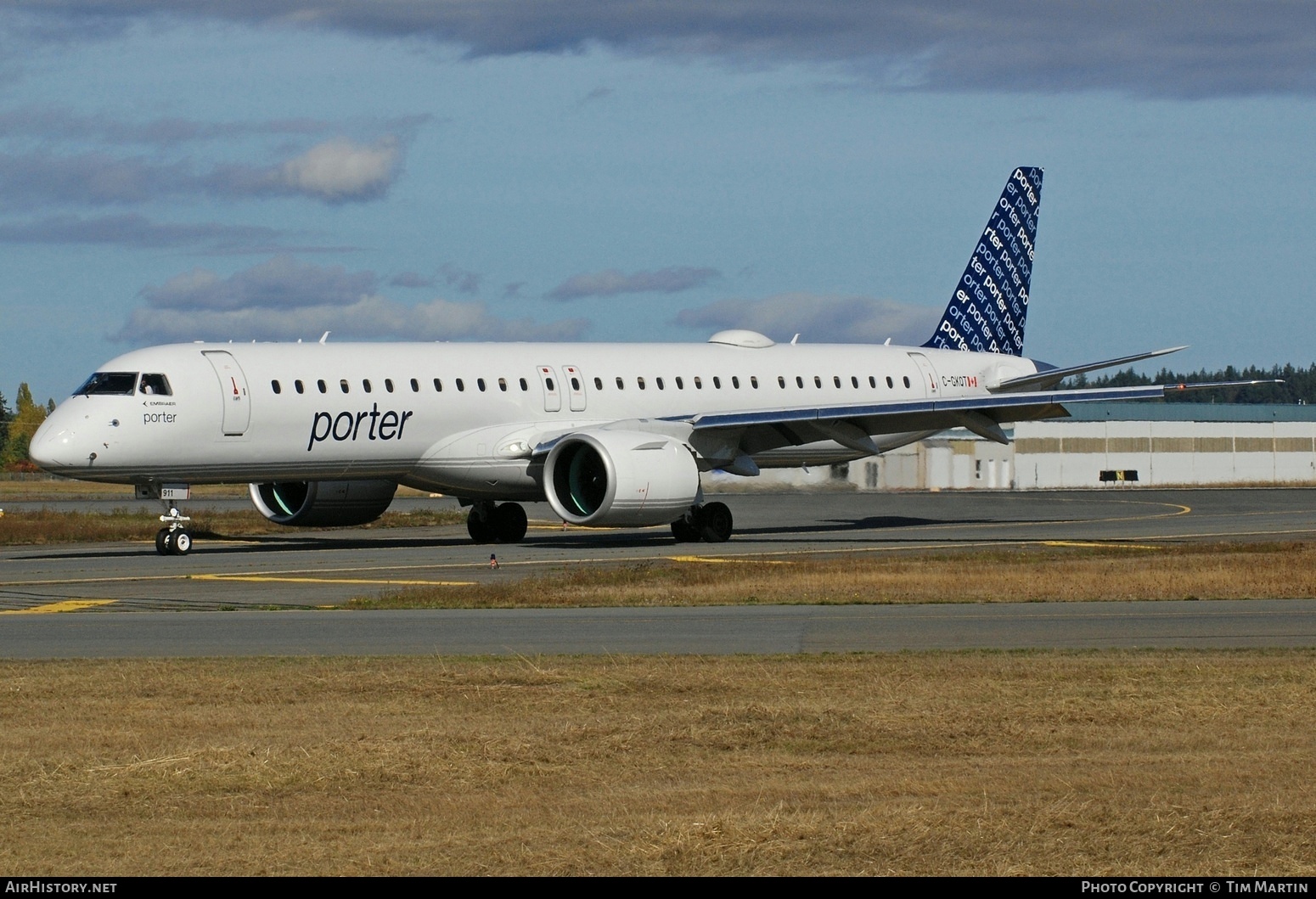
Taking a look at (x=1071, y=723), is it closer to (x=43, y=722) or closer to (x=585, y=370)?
(x=43, y=722)

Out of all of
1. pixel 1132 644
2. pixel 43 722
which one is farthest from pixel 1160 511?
pixel 43 722

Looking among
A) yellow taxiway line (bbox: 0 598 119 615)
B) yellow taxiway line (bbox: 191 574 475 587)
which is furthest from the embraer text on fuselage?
yellow taxiway line (bbox: 0 598 119 615)

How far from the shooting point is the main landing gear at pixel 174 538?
110ft

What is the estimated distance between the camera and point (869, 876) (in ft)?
26.9

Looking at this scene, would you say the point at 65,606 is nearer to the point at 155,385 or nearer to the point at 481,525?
the point at 155,385

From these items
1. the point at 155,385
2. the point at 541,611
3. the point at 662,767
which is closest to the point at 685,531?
the point at 155,385

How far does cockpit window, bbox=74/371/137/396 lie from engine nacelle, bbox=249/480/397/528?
5.62 meters

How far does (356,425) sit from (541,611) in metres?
13.6

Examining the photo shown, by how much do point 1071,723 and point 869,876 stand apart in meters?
4.74

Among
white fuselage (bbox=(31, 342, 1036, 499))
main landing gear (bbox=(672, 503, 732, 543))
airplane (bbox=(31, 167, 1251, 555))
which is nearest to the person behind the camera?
white fuselage (bbox=(31, 342, 1036, 499))

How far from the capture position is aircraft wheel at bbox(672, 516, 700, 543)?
37000mm

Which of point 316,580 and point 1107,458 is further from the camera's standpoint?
point 1107,458

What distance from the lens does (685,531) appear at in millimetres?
37125

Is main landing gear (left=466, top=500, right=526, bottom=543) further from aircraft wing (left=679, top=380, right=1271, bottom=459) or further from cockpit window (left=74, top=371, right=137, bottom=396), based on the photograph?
cockpit window (left=74, top=371, right=137, bottom=396)
